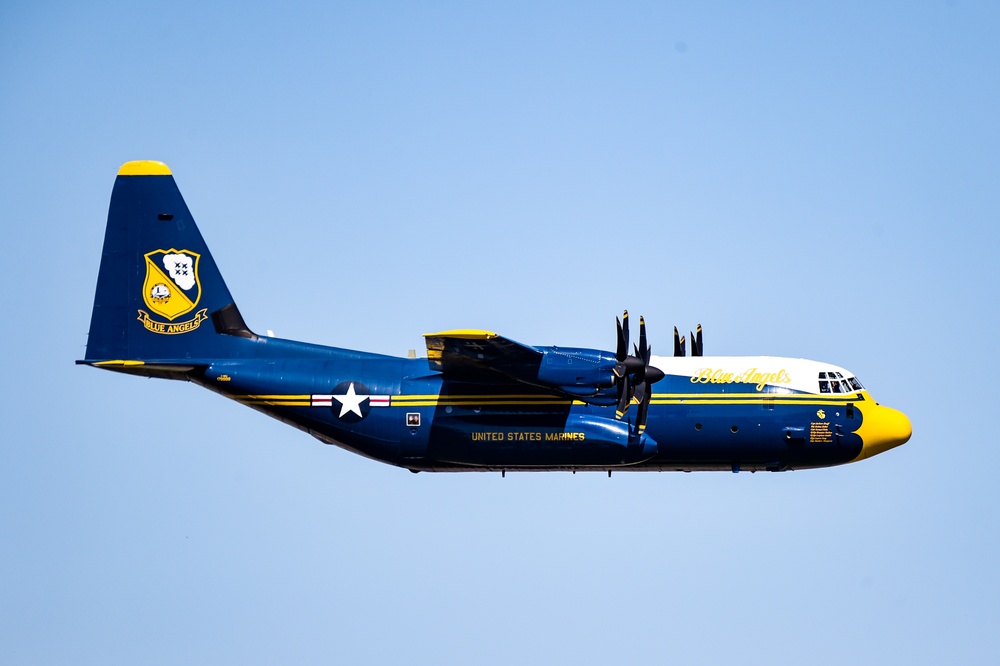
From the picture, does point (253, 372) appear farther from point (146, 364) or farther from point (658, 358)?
point (658, 358)

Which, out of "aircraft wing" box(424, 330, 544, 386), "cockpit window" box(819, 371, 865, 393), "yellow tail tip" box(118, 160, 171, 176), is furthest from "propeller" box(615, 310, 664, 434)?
"yellow tail tip" box(118, 160, 171, 176)

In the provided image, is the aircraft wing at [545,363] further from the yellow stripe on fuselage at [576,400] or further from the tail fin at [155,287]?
the tail fin at [155,287]

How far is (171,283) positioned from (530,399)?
11.5 metres

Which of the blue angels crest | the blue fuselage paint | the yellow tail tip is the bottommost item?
the blue fuselage paint

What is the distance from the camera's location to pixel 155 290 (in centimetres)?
3625

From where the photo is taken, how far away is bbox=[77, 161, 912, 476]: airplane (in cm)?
3338

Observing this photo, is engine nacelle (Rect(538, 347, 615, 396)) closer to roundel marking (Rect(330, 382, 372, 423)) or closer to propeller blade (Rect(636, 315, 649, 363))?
propeller blade (Rect(636, 315, 649, 363))

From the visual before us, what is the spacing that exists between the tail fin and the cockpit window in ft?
54.7

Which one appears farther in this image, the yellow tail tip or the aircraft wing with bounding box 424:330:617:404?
the yellow tail tip

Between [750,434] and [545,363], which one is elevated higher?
[545,363]

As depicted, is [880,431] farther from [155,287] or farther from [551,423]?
[155,287]

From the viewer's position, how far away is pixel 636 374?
33125 mm

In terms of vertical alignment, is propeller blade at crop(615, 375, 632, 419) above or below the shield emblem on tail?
below

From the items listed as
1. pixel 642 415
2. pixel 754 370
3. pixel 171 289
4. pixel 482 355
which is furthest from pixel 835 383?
pixel 171 289
